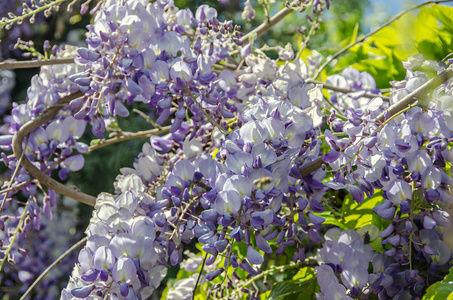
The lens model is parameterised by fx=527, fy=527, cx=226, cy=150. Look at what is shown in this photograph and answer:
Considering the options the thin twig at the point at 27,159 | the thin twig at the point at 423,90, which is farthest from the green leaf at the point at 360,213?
the thin twig at the point at 27,159

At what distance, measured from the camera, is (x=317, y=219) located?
57cm

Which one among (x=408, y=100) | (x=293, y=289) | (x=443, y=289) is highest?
(x=408, y=100)

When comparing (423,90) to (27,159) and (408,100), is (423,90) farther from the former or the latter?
(27,159)

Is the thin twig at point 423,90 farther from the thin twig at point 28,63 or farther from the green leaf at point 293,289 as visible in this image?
the thin twig at point 28,63

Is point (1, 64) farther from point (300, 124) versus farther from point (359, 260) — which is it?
point (359, 260)

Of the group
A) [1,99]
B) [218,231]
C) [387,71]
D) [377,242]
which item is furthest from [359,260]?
[1,99]

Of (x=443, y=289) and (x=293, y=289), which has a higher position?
(x=443, y=289)

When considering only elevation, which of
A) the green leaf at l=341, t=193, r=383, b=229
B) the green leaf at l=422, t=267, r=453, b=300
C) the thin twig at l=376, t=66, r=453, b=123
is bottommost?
the green leaf at l=341, t=193, r=383, b=229

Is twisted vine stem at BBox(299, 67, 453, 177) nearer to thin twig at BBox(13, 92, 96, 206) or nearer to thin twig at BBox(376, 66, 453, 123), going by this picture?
thin twig at BBox(376, 66, 453, 123)

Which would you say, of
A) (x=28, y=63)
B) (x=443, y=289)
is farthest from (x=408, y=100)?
(x=28, y=63)

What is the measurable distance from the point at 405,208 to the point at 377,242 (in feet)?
0.46

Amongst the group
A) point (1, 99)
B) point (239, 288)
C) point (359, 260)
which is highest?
point (359, 260)

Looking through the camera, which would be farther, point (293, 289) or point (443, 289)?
point (293, 289)

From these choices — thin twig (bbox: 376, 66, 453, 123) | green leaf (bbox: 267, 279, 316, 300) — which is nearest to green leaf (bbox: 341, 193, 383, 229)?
green leaf (bbox: 267, 279, 316, 300)
